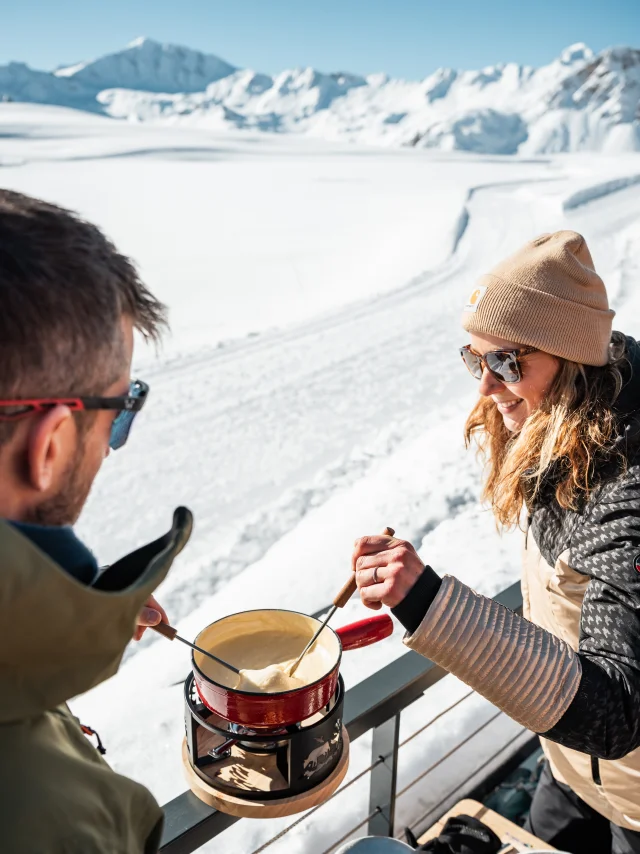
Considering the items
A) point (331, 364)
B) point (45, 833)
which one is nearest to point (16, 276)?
point (45, 833)

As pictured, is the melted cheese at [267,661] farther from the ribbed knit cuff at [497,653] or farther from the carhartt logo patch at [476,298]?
the carhartt logo patch at [476,298]

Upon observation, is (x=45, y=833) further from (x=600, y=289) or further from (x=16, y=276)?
(x=600, y=289)

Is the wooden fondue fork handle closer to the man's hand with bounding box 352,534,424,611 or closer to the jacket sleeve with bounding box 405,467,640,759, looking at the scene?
the man's hand with bounding box 352,534,424,611

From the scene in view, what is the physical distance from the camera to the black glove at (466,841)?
1.85 m

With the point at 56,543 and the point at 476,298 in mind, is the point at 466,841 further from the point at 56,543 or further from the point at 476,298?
the point at 56,543

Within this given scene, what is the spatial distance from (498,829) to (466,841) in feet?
1.21

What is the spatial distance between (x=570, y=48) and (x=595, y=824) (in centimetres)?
18488

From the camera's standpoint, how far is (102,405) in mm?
912

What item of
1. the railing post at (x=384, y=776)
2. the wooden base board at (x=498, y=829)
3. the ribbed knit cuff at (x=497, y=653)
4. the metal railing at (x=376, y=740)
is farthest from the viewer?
the wooden base board at (x=498, y=829)

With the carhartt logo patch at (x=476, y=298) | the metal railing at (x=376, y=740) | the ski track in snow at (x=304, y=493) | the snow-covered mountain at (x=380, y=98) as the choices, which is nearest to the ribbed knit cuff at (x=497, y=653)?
the metal railing at (x=376, y=740)

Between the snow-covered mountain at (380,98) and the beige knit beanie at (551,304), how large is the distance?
324 ft

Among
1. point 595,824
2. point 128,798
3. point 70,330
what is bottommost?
point 595,824

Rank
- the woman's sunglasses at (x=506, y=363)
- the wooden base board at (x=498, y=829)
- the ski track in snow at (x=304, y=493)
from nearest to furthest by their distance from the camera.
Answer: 1. the woman's sunglasses at (x=506, y=363)
2. the wooden base board at (x=498, y=829)
3. the ski track in snow at (x=304, y=493)

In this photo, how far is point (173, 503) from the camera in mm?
5480
